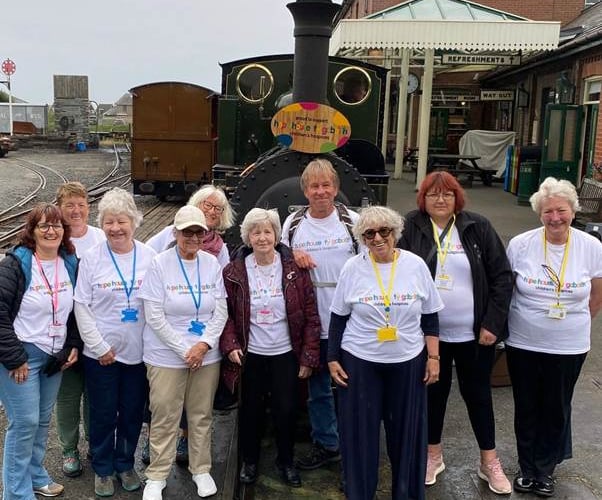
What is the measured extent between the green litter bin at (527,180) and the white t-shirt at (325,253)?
11131mm

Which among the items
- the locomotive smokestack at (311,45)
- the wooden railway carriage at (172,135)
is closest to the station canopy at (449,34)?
the wooden railway carriage at (172,135)

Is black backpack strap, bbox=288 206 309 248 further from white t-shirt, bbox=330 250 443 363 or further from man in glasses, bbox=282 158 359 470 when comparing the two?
white t-shirt, bbox=330 250 443 363

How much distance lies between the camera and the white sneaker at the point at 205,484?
3.35 meters

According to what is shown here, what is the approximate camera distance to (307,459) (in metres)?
3.75

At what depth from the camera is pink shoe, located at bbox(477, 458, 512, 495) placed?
345 centimetres

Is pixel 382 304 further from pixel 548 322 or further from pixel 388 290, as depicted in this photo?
pixel 548 322

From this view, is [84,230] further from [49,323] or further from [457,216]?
[457,216]

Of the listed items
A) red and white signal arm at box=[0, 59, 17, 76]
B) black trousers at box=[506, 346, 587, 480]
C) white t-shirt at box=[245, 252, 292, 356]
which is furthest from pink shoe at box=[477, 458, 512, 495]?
red and white signal arm at box=[0, 59, 17, 76]

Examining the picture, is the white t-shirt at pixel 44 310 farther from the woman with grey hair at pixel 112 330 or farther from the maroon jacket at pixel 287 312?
the maroon jacket at pixel 287 312

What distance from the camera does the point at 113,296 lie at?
315 cm

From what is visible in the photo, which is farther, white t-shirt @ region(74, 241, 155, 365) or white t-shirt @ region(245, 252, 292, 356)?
white t-shirt @ region(245, 252, 292, 356)

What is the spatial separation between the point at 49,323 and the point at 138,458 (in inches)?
46.8

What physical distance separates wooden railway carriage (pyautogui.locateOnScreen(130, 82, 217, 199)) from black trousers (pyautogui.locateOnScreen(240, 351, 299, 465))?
39.4 feet

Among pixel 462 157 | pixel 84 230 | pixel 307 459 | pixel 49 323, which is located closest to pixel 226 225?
pixel 84 230
